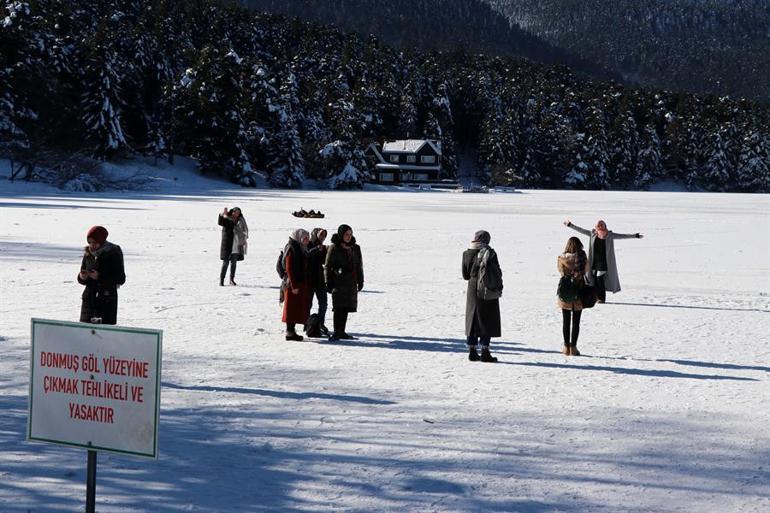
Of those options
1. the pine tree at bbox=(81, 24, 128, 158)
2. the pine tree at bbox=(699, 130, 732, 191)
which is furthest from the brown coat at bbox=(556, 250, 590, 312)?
the pine tree at bbox=(699, 130, 732, 191)

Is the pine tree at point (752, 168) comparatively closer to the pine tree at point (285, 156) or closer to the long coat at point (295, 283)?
the pine tree at point (285, 156)

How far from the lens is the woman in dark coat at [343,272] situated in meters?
11.1

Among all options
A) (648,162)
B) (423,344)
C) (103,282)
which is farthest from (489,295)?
(648,162)

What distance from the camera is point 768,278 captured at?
765 inches

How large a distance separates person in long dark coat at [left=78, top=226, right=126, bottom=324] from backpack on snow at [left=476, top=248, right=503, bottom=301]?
3757mm

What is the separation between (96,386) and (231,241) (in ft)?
40.0

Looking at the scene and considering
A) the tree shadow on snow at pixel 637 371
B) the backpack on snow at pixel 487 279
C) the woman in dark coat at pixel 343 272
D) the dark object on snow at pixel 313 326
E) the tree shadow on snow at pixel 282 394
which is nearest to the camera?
the tree shadow on snow at pixel 282 394

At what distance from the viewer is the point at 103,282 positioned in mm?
8406

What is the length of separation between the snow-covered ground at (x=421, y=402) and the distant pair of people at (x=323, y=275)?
387mm

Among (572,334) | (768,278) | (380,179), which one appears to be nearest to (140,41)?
(380,179)

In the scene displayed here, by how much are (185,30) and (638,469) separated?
11166 cm

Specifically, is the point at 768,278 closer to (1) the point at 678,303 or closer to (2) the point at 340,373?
(1) the point at 678,303

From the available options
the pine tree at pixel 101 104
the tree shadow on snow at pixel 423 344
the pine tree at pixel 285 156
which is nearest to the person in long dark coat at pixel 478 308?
the tree shadow on snow at pixel 423 344

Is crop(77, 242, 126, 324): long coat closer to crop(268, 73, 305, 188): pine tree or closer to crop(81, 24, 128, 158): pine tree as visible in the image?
crop(81, 24, 128, 158): pine tree
